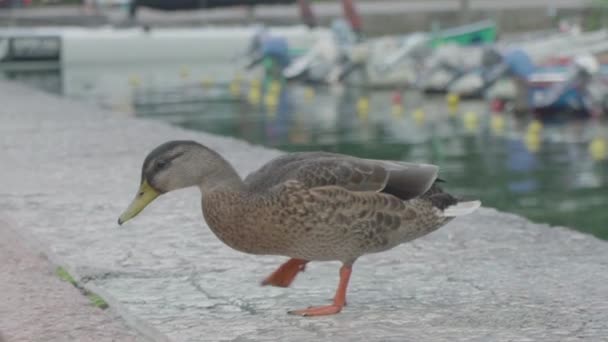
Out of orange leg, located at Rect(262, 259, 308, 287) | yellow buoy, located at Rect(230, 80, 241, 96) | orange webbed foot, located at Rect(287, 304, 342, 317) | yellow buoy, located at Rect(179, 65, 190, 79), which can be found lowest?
yellow buoy, located at Rect(179, 65, 190, 79)

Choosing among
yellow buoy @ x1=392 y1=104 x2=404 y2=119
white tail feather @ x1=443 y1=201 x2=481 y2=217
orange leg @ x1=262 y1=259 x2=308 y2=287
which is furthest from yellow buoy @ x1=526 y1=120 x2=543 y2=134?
orange leg @ x1=262 y1=259 x2=308 y2=287

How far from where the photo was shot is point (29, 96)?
14.0 meters

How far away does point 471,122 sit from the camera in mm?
16609

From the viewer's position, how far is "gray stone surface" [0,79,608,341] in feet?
14.7

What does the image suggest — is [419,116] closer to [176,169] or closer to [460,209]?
[460,209]

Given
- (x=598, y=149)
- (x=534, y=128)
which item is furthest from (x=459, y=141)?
(x=598, y=149)

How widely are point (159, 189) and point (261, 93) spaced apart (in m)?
17.4

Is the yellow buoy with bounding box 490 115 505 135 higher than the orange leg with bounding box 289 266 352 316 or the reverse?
the reverse

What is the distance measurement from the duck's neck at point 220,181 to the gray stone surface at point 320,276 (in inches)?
17.7

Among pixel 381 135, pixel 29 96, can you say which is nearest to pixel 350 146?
pixel 381 135

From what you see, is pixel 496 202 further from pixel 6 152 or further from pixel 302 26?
pixel 302 26

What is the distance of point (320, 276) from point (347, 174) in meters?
0.85

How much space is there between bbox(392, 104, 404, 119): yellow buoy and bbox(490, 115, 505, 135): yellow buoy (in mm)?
1260

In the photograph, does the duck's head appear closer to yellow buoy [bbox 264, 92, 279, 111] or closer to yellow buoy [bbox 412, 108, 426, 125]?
yellow buoy [bbox 412, 108, 426, 125]
